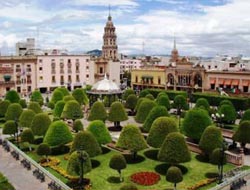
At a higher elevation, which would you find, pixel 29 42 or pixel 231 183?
pixel 29 42

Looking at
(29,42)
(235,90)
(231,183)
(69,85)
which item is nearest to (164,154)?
(231,183)

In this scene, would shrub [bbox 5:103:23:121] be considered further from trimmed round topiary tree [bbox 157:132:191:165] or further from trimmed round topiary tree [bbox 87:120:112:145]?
trimmed round topiary tree [bbox 157:132:191:165]

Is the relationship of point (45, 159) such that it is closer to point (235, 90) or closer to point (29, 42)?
point (235, 90)

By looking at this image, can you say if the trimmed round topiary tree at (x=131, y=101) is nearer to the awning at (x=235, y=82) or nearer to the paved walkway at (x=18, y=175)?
the paved walkway at (x=18, y=175)

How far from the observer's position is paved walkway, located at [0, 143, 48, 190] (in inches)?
1087

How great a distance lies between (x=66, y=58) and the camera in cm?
10288

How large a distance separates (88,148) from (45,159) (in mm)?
6925

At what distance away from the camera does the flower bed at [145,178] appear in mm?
28469

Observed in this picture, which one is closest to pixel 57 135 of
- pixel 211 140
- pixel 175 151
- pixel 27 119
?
pixel 27 119

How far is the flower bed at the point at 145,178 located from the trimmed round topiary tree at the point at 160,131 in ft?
11.0

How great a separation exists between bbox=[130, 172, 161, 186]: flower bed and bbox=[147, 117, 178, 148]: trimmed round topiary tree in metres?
3.36

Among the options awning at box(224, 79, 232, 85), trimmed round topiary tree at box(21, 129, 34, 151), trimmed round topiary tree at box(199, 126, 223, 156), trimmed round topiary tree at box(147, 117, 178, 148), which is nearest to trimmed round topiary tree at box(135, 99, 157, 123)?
trimmed round topiary tree at box(147, 117, 178, 148)

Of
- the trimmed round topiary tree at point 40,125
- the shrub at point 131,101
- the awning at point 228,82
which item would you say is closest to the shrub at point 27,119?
the trimmed round topiary tree at point 40,125

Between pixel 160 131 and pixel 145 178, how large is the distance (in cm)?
545
